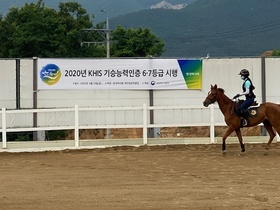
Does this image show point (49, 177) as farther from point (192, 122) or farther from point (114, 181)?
point (192, 122)

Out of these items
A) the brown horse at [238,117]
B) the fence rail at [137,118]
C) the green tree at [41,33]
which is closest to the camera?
the brown horse at [238,117]

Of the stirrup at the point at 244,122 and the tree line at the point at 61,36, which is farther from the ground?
the tree line at the point at 61,36

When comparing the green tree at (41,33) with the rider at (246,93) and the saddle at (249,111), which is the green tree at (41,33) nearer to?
the saddle at (249,111)

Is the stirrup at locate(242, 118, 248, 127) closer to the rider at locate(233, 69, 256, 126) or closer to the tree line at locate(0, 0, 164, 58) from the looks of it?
the rider at locate(233, 69, 256, 126)

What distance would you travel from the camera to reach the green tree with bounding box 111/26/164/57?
60853 mm

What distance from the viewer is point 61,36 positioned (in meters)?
57.4

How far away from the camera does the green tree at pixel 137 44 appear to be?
200ft

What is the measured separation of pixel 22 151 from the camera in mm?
20156

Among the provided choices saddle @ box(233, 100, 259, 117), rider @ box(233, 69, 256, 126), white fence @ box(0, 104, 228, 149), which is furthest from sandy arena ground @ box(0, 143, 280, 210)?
white fence @ box(0, 104, 228, 149)

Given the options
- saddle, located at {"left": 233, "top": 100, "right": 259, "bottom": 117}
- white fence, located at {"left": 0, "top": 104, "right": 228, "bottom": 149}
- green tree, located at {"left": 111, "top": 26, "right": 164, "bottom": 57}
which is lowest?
white fence, located at {"left": 0, "top": 104, "right": 228, "bottom": 149}

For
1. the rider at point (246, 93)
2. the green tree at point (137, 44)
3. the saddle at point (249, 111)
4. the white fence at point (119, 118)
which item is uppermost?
the green tree at point (137, 44)

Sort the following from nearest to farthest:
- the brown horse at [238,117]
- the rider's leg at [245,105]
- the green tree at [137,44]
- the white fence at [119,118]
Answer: the rider's leg at [245,105] < the brown horse at [238,117] < the white fence at [119,118] < the green tree at [137,44]

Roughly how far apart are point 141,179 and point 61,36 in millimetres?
44861

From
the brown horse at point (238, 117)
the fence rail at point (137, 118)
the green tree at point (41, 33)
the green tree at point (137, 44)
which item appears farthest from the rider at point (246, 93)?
the green tree at point (137, 44)
